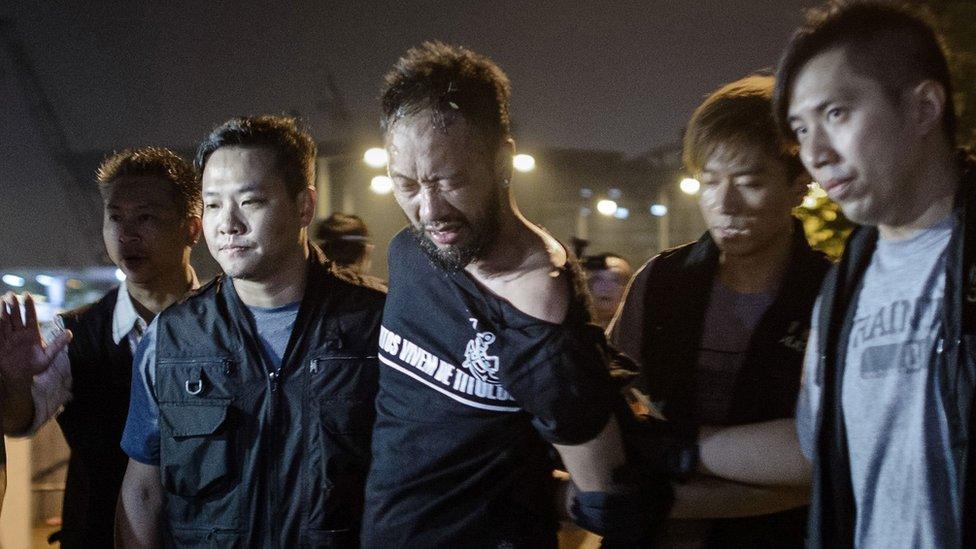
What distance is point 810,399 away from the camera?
2057 millimetres

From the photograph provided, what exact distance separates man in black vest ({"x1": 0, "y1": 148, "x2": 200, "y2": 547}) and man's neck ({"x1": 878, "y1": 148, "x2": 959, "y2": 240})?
8.39 ft

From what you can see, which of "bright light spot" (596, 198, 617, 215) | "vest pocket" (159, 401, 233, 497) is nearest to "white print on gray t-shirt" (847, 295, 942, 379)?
"vest pocket" (159, 401, 233, 497)

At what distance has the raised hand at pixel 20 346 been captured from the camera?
9.11 feet

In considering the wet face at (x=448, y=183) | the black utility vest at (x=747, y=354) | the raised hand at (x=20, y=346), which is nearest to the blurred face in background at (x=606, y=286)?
the black utility vest at (x=747, y=354)

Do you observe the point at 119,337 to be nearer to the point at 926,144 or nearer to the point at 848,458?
the point at 848,458

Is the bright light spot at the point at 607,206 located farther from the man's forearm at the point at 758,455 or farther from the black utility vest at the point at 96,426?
the man's forearm at the point at 758,455

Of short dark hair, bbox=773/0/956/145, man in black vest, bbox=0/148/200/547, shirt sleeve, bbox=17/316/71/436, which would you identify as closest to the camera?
short dark hair, bbox=773/0/956/145

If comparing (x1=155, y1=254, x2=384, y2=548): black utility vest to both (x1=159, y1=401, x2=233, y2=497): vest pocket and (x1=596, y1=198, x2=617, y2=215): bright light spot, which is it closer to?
(x1=159, y1=401, x2=233, y2=497): vest pocket

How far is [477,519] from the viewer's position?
212 cm

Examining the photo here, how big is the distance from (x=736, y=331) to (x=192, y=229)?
2.26 metres

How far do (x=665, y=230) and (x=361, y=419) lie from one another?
20.8 metres

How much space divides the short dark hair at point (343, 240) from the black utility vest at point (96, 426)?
1.98 meters

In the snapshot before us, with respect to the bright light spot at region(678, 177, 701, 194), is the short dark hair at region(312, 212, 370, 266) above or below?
below

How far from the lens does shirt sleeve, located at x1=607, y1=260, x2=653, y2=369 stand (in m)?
2.65
